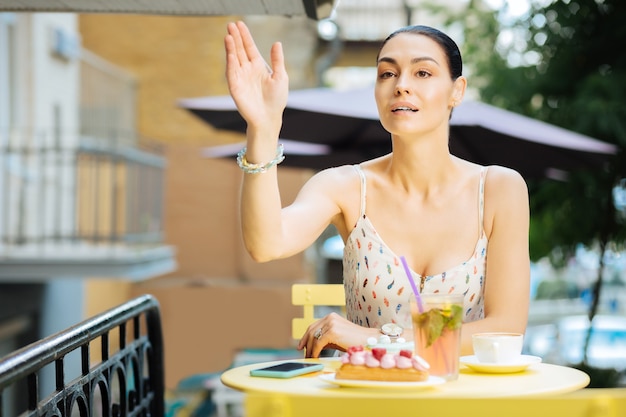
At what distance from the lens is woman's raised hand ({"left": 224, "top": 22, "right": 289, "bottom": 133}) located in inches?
81.8

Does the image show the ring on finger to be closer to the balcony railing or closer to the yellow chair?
the yellow chair

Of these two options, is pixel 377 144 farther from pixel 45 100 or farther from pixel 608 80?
pixel 45 100

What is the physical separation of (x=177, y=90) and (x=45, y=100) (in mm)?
2357

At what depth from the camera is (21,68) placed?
10086 mm

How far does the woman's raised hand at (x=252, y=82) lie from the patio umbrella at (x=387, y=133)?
3.51m

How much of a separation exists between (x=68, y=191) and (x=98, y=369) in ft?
28.8

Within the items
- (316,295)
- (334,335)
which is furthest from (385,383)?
(316,295)

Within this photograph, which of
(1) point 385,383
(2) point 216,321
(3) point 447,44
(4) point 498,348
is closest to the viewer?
(1) point 385,383

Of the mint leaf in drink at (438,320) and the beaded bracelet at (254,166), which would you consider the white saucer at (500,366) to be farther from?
the beaded bracelet at (254,166)

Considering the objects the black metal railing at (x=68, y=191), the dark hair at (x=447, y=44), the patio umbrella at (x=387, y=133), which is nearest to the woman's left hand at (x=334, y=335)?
the dark hair at (x=447, y=44)

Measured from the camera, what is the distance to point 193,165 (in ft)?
41.0

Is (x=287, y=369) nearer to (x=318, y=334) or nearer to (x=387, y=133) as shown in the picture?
(x=318, y=334)

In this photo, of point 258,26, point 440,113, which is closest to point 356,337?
point 440,113

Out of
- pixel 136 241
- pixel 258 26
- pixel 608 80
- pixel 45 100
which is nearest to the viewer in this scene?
pixel 608 80
